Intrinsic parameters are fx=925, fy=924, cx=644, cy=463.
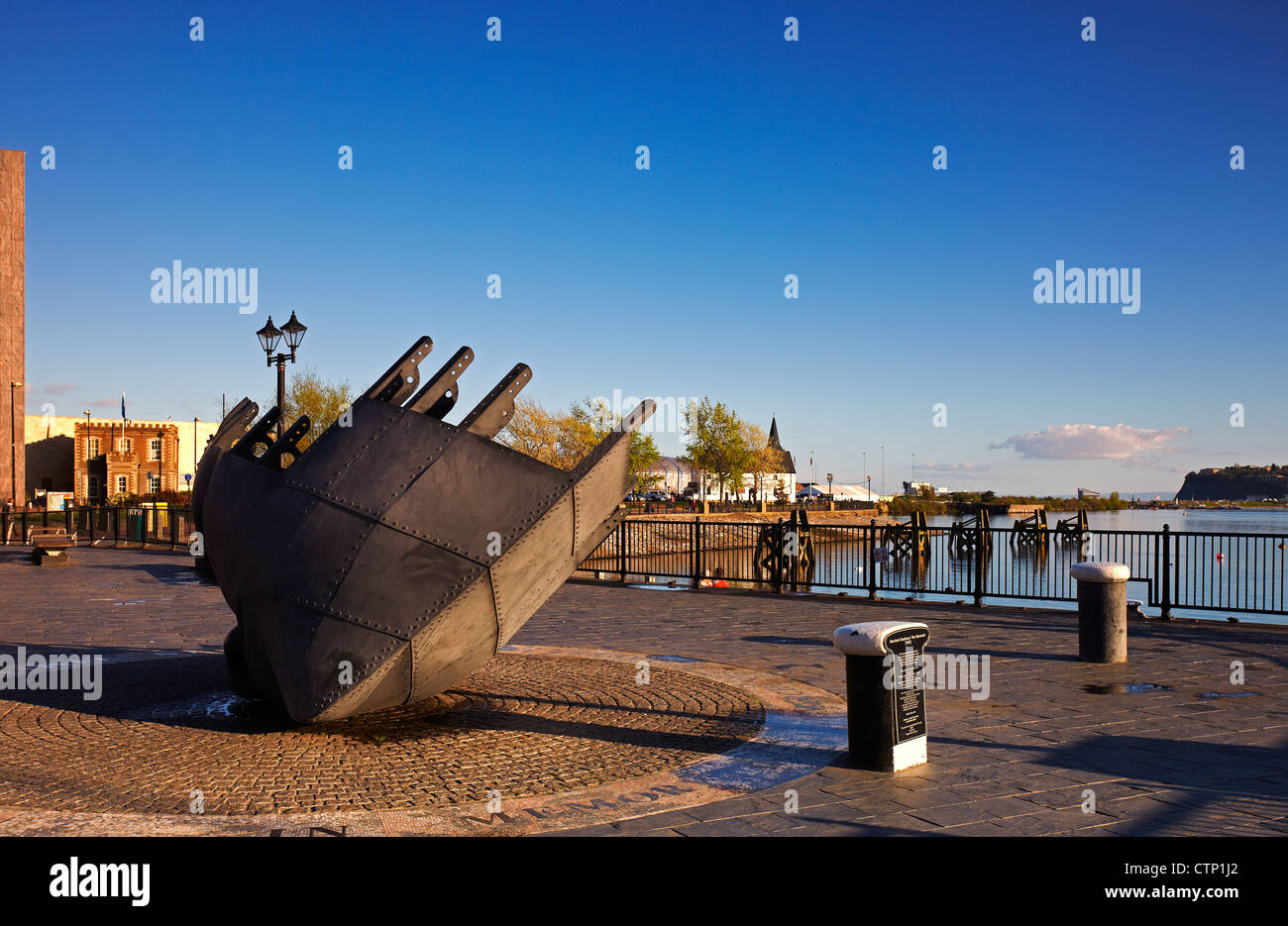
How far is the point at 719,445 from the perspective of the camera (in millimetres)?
86938

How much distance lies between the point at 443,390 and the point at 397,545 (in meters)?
1.32

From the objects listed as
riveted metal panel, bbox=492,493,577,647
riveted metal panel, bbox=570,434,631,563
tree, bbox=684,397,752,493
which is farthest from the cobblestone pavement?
tree, bbox=684,397,752,493

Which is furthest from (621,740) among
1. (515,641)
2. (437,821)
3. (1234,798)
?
(515,641)

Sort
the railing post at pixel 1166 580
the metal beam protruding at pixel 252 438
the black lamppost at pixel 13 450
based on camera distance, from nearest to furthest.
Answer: the metal beam protruding at pixel 252 438, the railing post at pixel 1166 580, the black lamppost at pixel 13 450

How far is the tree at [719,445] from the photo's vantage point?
87.1 meters

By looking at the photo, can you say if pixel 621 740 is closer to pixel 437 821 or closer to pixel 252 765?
pixel 437 821

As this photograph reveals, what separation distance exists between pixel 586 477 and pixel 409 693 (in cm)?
212

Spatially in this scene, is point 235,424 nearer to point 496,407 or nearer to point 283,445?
point 283,445

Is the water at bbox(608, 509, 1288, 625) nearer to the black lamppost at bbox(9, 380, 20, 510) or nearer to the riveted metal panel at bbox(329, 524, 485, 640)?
the riveted metal panel at bbox(329, 524, 485, 640)

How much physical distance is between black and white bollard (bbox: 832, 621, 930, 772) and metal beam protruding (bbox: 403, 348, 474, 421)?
343cm

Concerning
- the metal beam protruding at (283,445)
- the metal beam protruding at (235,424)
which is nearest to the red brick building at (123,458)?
the metal beam protruding at (235,424)

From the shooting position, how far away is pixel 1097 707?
7.95m

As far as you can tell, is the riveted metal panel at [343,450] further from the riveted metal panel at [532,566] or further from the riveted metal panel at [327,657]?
the riveted metal panel at [532,566]

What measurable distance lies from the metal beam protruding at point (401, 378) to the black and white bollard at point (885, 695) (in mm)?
3719
